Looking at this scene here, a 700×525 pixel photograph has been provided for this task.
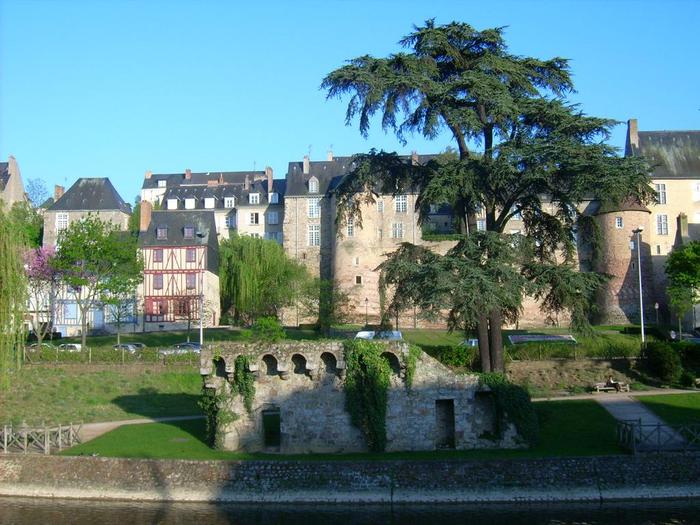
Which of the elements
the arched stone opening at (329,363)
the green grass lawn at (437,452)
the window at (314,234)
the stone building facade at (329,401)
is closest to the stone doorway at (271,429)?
the stone building facade at (329,401)

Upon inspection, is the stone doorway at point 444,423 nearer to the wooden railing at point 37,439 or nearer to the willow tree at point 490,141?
the willow tree at point 490,141

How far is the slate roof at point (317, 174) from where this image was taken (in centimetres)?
7181

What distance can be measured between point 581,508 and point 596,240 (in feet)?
33.1

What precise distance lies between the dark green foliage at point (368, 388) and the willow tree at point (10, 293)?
12.1m

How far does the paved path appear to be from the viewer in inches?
1118

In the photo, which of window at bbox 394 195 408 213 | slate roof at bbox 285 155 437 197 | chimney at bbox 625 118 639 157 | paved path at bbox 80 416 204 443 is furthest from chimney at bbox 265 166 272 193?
paved path at bbox 80 416 204 443

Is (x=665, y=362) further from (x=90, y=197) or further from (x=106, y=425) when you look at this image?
(x=90, y=197)

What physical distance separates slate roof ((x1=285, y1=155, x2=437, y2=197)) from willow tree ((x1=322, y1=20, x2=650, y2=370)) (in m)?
42.4

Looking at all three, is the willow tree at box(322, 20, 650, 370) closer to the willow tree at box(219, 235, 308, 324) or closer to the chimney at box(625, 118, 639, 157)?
the willow tree at box(219, 235, 308, 324)

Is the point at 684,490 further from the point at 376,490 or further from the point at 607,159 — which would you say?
the point at 607,159

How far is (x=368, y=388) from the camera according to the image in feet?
81.1

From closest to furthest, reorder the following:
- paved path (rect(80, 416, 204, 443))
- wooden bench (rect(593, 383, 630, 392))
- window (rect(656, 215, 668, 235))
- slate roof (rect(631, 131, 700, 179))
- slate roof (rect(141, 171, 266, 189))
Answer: paved path (rect(80, 416, 204, 443))
wooden bench (rect(593, 383, 630, 392))
slate roof (rect(631, 131, 700, 179))
window (rect(656, 215, 668, 235))
slate roof (rect(141, 171, 266, 189))

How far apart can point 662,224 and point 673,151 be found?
607cm

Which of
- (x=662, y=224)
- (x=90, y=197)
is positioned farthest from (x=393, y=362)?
(x=90, y=197)
